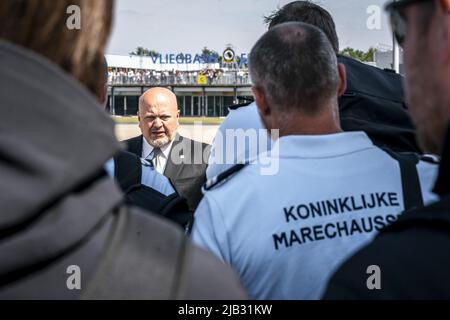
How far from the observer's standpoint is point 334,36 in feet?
10.8

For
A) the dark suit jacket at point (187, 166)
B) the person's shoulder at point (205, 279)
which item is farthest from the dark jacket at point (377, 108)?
the dark suit jacket at point (187, 166)

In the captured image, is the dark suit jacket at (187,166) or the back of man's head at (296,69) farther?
the dark suit jacket at (187,166)

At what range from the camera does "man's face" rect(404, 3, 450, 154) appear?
49.0 inches

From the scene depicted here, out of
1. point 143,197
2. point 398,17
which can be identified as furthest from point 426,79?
point 143,197

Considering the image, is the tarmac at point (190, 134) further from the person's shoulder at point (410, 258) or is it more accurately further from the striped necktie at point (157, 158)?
the person's shoulder at point (410, 258)

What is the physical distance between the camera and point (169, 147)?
5.70 m

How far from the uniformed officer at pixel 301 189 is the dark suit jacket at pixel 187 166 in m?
2.75

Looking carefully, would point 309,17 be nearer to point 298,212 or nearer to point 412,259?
point 298,212

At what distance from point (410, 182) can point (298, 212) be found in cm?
49

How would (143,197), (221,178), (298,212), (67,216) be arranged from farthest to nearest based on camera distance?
(143,197)
(221,178)
(298,212)
(67,216)

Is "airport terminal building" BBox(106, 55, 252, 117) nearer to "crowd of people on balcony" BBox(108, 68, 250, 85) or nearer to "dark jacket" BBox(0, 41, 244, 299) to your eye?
"crowd of people on balcony" BBox(108, 68, 250, 85)

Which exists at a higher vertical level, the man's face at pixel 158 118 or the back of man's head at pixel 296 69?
the man's face at pixel 158 118

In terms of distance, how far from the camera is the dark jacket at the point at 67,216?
838mm

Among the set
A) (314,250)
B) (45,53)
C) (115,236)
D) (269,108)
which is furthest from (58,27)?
(269,108)
